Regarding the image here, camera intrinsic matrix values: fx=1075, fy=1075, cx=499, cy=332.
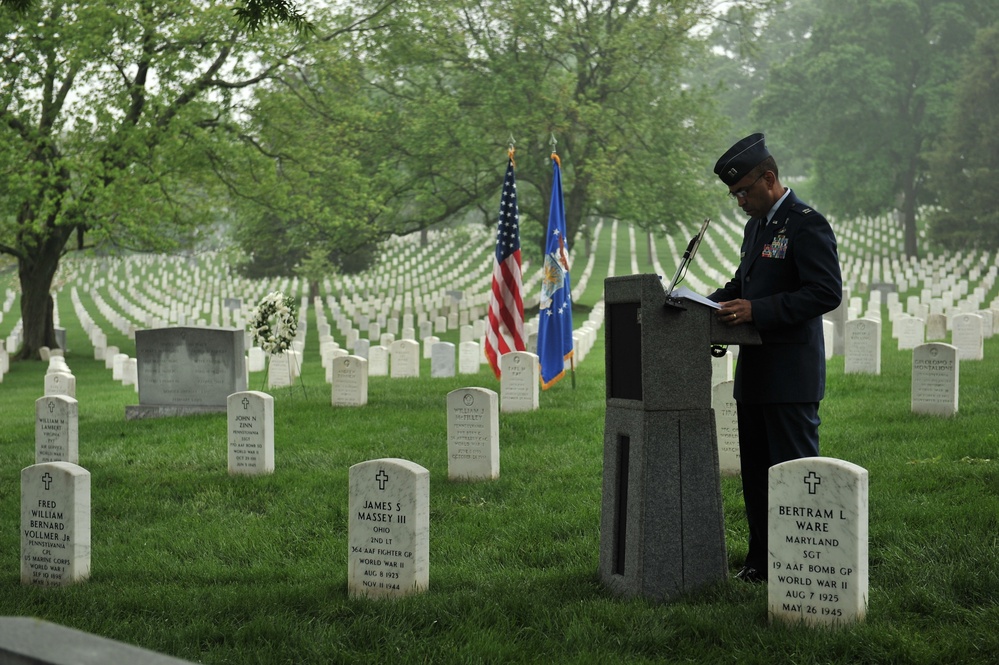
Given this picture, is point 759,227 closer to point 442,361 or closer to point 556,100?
point 442,361

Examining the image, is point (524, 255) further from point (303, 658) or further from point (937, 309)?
point (303, 658)

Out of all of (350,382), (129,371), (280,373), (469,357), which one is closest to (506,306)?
(350,382)


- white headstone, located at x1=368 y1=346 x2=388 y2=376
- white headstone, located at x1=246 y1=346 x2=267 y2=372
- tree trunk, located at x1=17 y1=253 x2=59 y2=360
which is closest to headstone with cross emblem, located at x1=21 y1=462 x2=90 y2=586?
white headstone, located at x1=368 y1=346 x2=388 y2=376

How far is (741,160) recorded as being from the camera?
5.15 meters

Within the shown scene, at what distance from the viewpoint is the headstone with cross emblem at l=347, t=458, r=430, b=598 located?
5.54m

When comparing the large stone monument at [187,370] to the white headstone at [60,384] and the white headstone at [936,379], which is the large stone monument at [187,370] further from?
the white headstone at [936,379]

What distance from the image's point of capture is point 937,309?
86.3ft

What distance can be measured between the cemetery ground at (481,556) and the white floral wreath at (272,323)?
2554mm

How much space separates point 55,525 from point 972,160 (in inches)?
1979

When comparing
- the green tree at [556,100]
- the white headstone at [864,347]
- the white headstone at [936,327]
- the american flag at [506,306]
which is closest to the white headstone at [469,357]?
the american flag at [506,306]

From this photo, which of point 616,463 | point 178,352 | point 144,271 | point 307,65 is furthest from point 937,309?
point 144,271

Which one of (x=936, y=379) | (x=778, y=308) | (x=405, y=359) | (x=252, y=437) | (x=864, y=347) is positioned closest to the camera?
(x=778, y=308)

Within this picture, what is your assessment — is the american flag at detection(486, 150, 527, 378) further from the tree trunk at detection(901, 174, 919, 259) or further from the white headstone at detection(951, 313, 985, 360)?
the tree trunk at detection(901, 174, 919, 259)

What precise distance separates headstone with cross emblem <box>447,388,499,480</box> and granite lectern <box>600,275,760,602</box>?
137 inches
